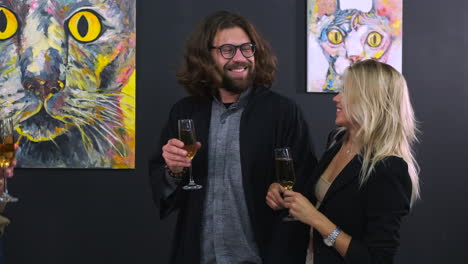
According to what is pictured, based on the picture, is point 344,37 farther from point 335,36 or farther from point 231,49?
point 231,49

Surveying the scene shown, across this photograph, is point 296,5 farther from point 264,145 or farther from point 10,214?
point 10,214

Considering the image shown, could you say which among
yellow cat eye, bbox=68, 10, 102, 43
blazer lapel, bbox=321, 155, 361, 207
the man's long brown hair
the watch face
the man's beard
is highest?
yellow cat eye, bbox=68, 10, 102, 43

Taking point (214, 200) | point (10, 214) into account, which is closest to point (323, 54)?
point (214, 200)

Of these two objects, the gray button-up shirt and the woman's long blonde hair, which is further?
the gray button-up shirt

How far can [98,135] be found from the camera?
308 centimetres

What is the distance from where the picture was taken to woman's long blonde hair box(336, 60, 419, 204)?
5.73 feet

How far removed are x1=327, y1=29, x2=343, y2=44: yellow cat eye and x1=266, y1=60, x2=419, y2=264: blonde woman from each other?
1.51 metres

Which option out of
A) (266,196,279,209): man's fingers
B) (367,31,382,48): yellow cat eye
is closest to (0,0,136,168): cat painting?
A: (266,196,279,209): man's fingers

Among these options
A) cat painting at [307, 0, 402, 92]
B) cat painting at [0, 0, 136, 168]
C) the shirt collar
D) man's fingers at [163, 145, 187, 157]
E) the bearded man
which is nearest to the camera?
man's fingers at [163, 145, 187, 157]

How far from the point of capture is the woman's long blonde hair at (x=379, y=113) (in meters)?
1.75

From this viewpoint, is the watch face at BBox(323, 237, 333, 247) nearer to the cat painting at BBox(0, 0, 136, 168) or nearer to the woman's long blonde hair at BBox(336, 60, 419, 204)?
the woman's long blonde hair at BBox(336, 60, 419, 204)

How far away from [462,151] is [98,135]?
2.49 meters

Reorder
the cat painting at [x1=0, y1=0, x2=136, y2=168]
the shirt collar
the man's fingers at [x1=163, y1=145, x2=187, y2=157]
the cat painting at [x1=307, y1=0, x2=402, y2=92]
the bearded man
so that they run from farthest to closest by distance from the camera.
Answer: the cat painting at [x1=307, y1=0, x2=402, y2=92] < the cat painting at [x1=0, y1=0, x2=136, y2=168] < the shirt collar < the bearded man < the man's fingers at [x1=163, y1=145, x2=187, y2=157]

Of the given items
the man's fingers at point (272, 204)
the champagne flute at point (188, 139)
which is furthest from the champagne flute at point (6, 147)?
the man's fingers at point (272, 204)
